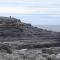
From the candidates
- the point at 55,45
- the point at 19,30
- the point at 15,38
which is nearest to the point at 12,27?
the point at 19,30

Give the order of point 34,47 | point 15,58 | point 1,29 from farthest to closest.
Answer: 1. point 1,29
2. point 34,47
3. point 15,58

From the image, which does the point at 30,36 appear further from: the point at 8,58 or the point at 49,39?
the point at 8,58

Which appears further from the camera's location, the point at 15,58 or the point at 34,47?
the point at 34,47

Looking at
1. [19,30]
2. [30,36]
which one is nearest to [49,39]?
[30,36]

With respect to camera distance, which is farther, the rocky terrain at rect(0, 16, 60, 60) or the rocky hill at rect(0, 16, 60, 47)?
the rocky hill at rect(0, 16, 60, 47)

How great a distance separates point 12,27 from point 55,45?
42.2 ft

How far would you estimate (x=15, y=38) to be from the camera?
2076 inches

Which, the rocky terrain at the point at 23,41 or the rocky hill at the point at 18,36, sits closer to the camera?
the rocky terrain at the point at 23,41

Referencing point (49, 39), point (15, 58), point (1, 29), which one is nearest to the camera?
point (15, 58)

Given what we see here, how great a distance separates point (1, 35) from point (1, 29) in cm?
380

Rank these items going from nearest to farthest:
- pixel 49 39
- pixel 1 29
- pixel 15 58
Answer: pixel 15 58 → pixel 49 39 → pixel 1 29

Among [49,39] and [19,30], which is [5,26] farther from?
[49,39]

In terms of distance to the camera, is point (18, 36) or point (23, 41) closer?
point (23, 41)

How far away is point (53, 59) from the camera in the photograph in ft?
94.1
